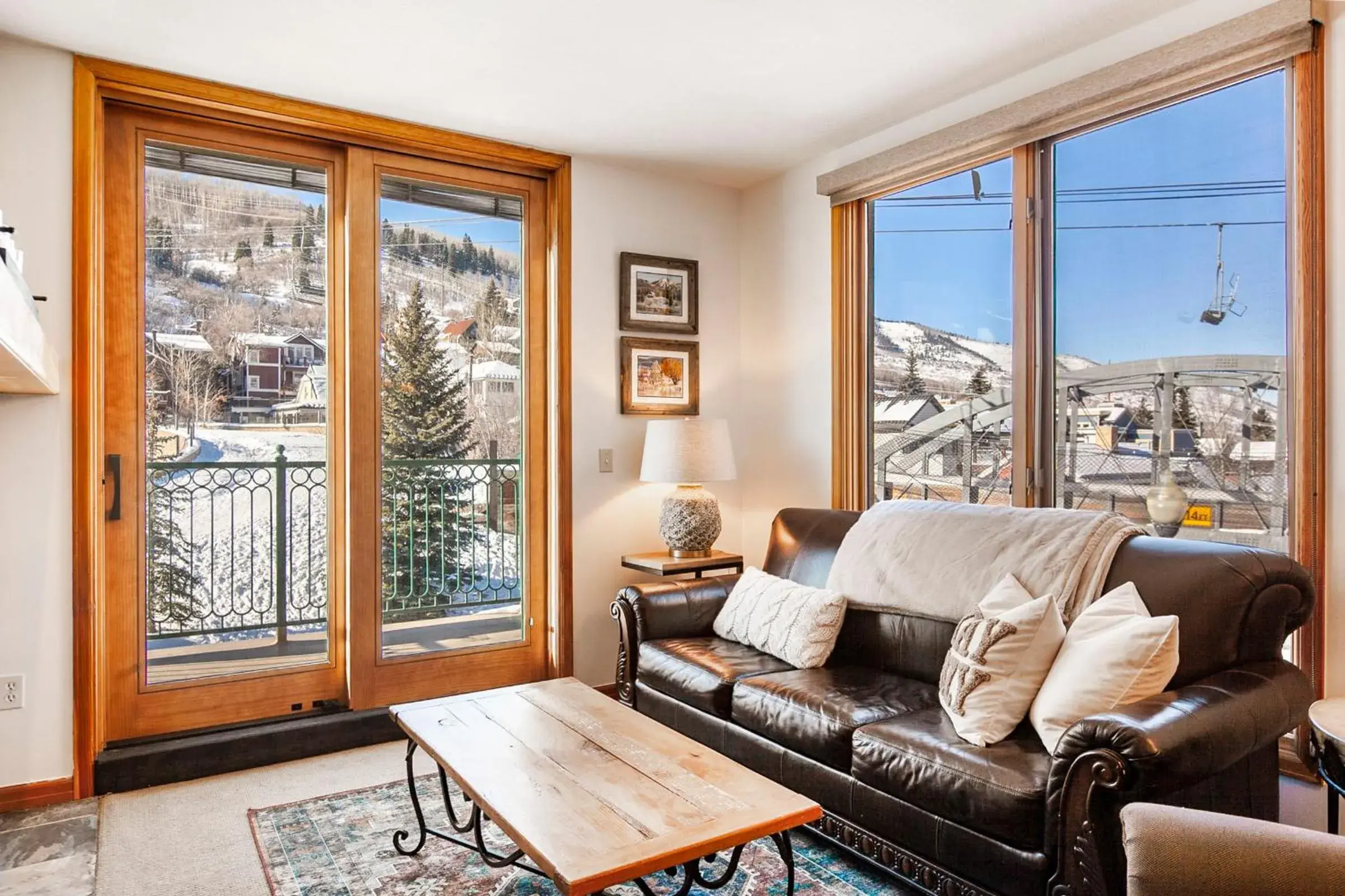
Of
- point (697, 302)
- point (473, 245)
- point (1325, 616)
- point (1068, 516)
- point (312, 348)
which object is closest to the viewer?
point (1325, 616)

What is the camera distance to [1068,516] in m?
2.56

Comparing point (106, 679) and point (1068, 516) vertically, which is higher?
point (1068, 516)

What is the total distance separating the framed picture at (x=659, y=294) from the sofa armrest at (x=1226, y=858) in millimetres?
3152

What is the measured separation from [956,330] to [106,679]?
3.49 m

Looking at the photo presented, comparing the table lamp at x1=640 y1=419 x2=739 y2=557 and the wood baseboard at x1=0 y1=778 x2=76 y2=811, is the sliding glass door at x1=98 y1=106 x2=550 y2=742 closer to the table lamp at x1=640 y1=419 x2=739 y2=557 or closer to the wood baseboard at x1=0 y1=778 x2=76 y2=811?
the wood baseboard at x1=0 y1=778 x2=76 y2=811

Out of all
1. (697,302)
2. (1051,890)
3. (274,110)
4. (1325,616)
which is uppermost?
(274,110)

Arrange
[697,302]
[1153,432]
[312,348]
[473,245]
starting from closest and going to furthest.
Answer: [1153,432], [312,348], [473,245], [697,302]

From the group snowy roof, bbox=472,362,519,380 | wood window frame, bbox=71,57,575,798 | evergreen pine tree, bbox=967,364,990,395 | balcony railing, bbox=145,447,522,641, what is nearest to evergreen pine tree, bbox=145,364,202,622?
balcony railing, bbox=145,447,522,641

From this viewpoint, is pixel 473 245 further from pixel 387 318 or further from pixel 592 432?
pixel 592 432

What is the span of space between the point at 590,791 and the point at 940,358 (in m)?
2.41

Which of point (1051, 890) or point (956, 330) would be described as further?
point (956, 330)

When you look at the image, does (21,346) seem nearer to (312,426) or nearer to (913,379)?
(312,426)

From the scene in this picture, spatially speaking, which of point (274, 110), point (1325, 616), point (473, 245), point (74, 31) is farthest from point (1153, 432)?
point (74, 31)

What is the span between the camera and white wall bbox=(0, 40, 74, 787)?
280cm
